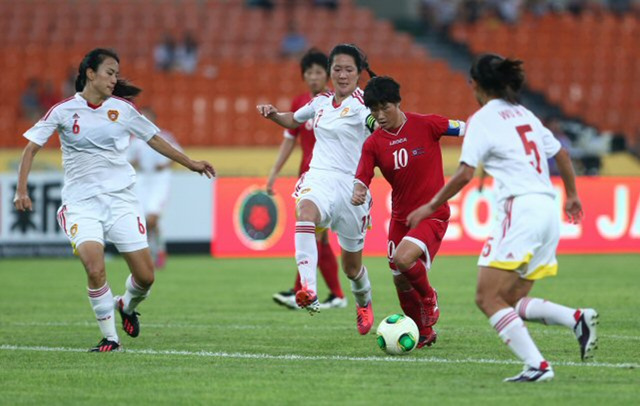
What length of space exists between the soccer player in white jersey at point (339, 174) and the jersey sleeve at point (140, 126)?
0.95m

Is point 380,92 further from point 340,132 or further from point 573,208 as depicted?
point 573,208

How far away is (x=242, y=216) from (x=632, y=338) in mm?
11845

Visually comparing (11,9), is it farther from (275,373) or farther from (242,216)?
(275,373)

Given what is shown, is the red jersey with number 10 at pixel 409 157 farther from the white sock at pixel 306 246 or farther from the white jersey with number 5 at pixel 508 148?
the white jersey with number 5 at pixel 508 148

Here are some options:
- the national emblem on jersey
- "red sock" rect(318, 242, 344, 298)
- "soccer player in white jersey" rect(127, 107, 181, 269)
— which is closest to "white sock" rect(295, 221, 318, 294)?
the national emblem on jersey

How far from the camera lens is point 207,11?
29906 millimetres

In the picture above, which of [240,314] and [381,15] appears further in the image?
[381,15]

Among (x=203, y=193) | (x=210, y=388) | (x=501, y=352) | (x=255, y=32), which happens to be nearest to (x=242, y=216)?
(x=203, y=193)

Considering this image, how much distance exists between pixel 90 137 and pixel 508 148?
3.61 meters

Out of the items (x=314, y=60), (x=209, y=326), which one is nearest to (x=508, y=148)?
(x=209, y=326)

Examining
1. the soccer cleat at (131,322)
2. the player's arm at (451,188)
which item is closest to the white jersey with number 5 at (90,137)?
the soccer cleat at (131,322)

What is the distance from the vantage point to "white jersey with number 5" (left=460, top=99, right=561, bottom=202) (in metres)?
7.64

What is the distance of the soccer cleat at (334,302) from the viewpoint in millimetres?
13375

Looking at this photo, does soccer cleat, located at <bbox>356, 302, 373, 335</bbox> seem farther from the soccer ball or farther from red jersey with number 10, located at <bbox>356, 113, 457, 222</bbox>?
red jersey with number 10, located at <bbox>356, 113, 457, 222</bbox>
